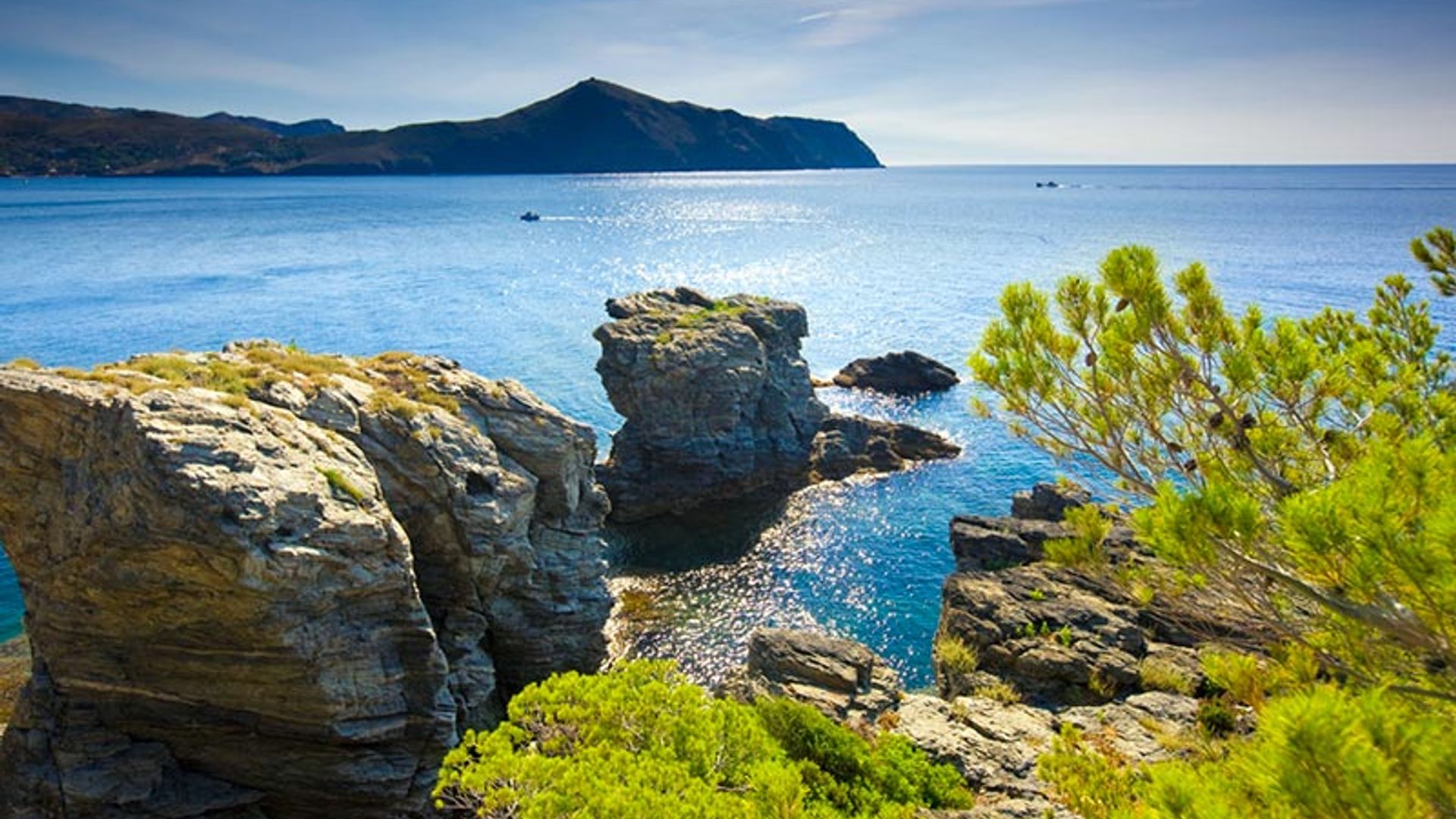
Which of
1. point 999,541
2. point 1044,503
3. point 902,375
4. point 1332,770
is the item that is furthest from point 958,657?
point 902,375

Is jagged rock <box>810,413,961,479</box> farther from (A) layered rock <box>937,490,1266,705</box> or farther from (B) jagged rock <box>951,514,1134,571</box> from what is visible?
(A) layered rock <box>937,490,1266,705</box>

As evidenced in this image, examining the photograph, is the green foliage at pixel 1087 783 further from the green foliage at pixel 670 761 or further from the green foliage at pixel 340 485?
the green foliage at pixel 340 485

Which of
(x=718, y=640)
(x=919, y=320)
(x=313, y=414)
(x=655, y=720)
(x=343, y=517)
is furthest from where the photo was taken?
(x=919, y=320)

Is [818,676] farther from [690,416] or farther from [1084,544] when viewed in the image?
[690,416]

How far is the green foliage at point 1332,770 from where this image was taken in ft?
14.6

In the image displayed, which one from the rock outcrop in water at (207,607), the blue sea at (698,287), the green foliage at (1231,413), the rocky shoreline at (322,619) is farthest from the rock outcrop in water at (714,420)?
the green foliage at (1231,413)

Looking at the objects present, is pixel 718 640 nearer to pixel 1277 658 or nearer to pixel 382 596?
pixel 382 596

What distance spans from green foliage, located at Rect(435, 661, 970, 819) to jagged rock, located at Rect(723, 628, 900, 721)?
3.40 meters

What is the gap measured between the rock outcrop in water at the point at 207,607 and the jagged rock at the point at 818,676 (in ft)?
29.8

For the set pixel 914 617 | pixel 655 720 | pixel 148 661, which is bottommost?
pixel 914 617

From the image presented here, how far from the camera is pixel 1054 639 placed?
24.5 m

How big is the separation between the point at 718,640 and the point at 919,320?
211 feet

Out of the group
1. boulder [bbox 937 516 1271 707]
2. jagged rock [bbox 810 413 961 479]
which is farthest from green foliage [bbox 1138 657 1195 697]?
jagged rock [bbox 810 413 961 479]

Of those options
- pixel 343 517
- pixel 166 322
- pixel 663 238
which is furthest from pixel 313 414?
pixel 663 238
